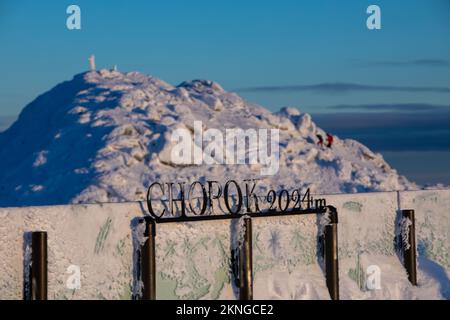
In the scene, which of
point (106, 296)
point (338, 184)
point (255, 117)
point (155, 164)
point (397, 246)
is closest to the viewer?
point (106, 296)

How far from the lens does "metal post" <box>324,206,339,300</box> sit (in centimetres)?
1766

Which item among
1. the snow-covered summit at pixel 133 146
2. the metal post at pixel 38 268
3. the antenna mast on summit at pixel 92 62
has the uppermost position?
the antenna mast on summit at pixel 92 62

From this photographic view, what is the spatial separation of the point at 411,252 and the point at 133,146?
17.2 meters

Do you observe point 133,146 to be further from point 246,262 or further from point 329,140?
point 246,262

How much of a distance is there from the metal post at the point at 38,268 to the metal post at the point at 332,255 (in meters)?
5.58

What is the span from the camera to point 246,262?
16.4 metres

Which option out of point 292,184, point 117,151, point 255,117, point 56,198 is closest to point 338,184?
point 292,184

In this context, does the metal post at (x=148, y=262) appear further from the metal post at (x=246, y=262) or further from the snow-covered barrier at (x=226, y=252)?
the metal post at (x=246, y=262)

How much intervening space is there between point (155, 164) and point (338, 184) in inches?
283

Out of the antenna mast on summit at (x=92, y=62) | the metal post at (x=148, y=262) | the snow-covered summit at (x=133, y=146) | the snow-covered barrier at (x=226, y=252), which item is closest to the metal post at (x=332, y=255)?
the snow-covered barrier at (x=226, y=252)

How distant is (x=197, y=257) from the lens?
16.1m

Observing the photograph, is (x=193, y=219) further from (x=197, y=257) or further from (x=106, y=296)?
(x=106, y=296)

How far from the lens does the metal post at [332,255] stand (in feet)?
57.9

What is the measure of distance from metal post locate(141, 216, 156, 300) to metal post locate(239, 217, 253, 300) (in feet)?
5.69
